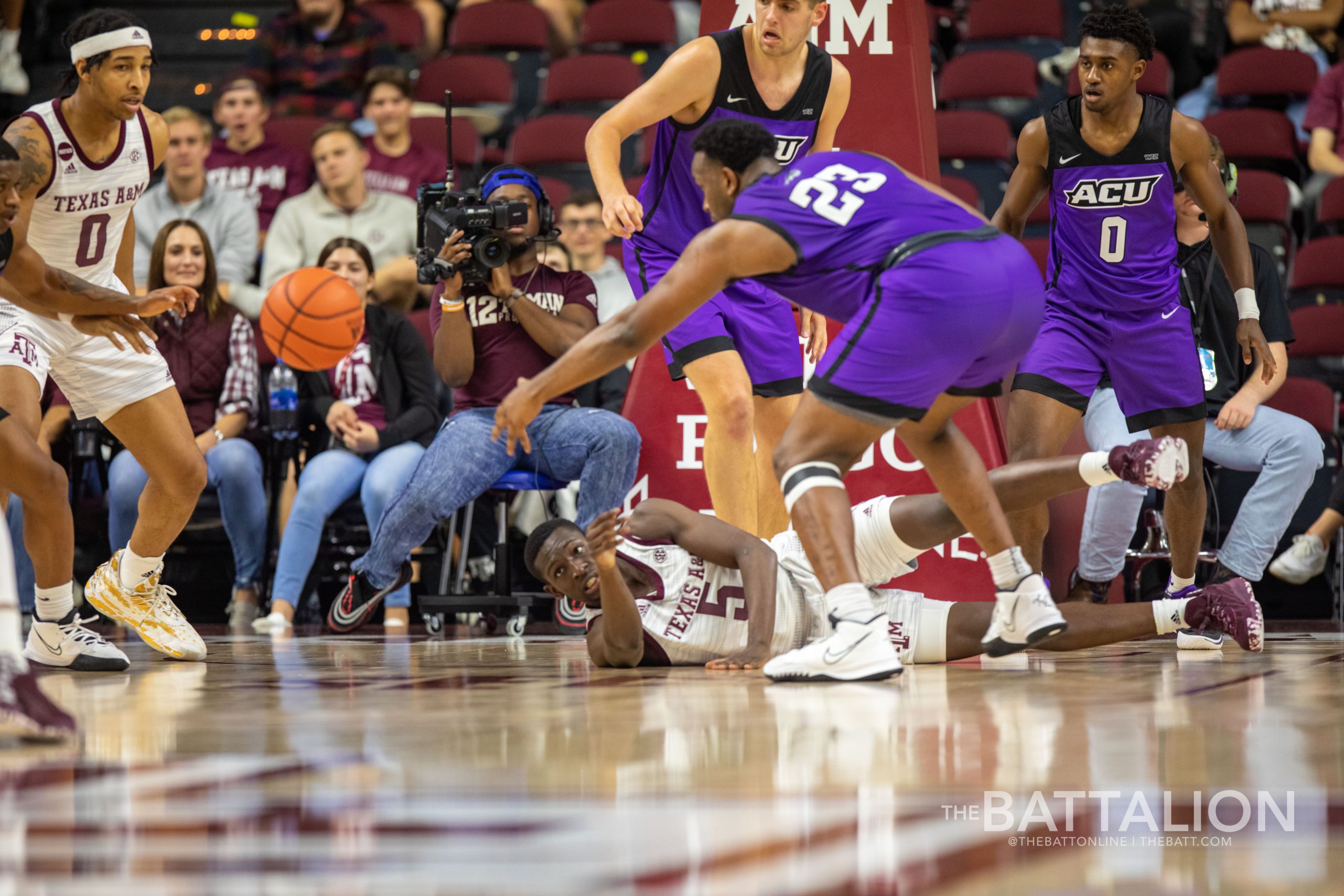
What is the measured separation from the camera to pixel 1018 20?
977 centimetres

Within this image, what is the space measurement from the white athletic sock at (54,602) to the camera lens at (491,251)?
2.06 meters

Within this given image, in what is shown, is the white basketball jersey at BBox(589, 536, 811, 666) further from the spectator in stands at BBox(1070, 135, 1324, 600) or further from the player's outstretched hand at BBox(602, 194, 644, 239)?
the spectator in stands at BBox(1070, 135, 1324, 600)

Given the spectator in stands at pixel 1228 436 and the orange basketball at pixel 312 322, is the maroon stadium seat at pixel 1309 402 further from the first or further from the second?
the orange basketball at pixel 312 322

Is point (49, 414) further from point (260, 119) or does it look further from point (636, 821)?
point (636, 821)

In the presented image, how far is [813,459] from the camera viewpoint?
3678 millimetres

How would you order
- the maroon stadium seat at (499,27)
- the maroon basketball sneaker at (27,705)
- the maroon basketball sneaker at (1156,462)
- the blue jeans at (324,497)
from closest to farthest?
the maroon basketball sneaker at (27,705) < the maroon basketball sneaker at (1156,462) < the blue jeans at (324,497) < the maroon stadium seat at (499,27)

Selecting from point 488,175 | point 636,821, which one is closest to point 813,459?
point 636,821

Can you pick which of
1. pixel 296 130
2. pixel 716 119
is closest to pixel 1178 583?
pixel 716 119

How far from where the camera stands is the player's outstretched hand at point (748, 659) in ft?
13.7

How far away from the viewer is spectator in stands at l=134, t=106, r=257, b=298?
7.74 metres

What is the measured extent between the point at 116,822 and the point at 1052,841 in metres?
1.21

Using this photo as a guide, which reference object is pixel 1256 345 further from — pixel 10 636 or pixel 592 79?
pixel 592 79

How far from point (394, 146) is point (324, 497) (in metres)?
2.70

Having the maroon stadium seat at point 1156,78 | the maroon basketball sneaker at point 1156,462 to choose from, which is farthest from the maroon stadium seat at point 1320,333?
the maroon basketball sneaker at point 1156,462
